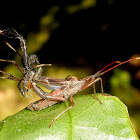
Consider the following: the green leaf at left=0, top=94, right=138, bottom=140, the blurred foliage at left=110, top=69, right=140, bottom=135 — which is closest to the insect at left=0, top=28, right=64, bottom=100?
the green leaf at left=0, top=94, right=138, bottom=140

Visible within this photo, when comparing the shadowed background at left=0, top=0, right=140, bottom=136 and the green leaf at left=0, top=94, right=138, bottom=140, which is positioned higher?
the shadowed background at left=0, top=0, right=140, bottom=136

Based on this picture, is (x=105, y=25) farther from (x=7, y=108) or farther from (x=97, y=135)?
(x=97, y=135)

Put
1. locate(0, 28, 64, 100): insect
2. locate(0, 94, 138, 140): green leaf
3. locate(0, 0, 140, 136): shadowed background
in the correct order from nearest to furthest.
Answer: locate(0, 94, 138, 140): green leaf < locate(0, 28, 64, 100): insect < locate(0, 0, 140, 136): shadowed background

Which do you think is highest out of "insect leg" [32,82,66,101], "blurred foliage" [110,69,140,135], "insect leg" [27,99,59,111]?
"blurred foliage" [110,69,140,135]

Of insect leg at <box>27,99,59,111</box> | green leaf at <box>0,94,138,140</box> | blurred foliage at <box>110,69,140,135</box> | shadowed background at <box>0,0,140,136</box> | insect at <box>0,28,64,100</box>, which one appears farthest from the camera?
shadowed background at <box>0,0,140,136</box>

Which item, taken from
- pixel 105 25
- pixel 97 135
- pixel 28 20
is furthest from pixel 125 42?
pixel 97 135

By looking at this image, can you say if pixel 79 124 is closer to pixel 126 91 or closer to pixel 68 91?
pixel 68 91

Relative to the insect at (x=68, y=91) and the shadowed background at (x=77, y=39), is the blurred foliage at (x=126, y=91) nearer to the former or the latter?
the shadowed background at (x=77, y=39)

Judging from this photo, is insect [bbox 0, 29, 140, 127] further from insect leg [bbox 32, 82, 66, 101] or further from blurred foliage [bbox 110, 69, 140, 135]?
blurred foliage [bbox 110, 69, 140, 135]
